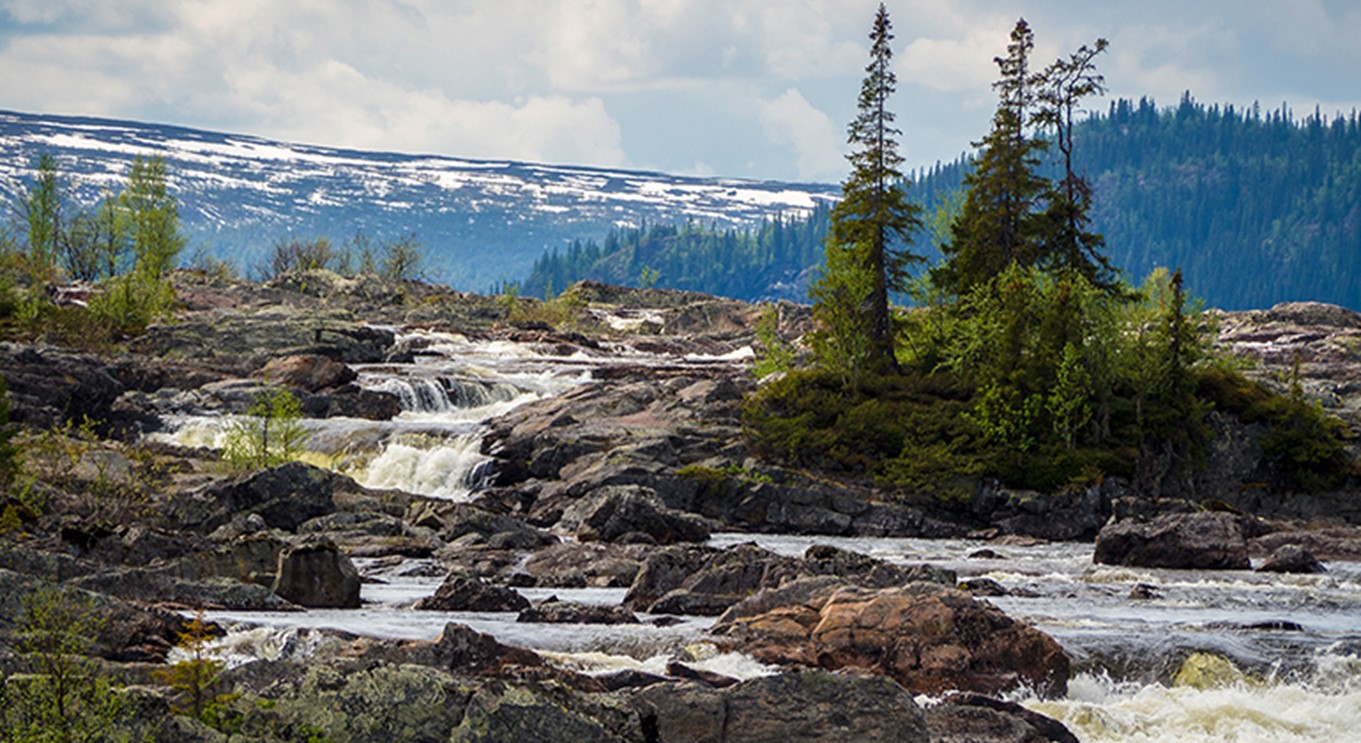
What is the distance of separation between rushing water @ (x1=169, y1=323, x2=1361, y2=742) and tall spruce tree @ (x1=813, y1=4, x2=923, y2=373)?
13.6 m

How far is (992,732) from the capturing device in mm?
14164

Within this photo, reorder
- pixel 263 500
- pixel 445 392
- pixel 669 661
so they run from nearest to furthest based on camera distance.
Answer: pixel 669 661
pixel 263 500
pixel 445 392

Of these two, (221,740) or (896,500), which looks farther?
(896,500)

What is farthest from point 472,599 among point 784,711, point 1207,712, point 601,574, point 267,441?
point 267,441

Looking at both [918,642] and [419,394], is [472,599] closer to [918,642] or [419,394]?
[918,642]

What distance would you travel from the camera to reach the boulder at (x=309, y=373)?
2375 inches

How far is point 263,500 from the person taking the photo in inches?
1394

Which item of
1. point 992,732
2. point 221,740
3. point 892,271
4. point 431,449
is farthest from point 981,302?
point 221,740

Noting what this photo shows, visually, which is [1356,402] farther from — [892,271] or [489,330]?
[489,330]

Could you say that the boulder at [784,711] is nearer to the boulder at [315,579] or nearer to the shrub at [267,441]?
the boulder at [315,579]

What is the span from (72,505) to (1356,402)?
50087 millimetres

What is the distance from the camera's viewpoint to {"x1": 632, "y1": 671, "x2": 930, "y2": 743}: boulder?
38.9 ft

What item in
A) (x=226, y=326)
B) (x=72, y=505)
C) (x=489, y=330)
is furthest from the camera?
(x=489, y=330)

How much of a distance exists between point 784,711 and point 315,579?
13283 millimetres
